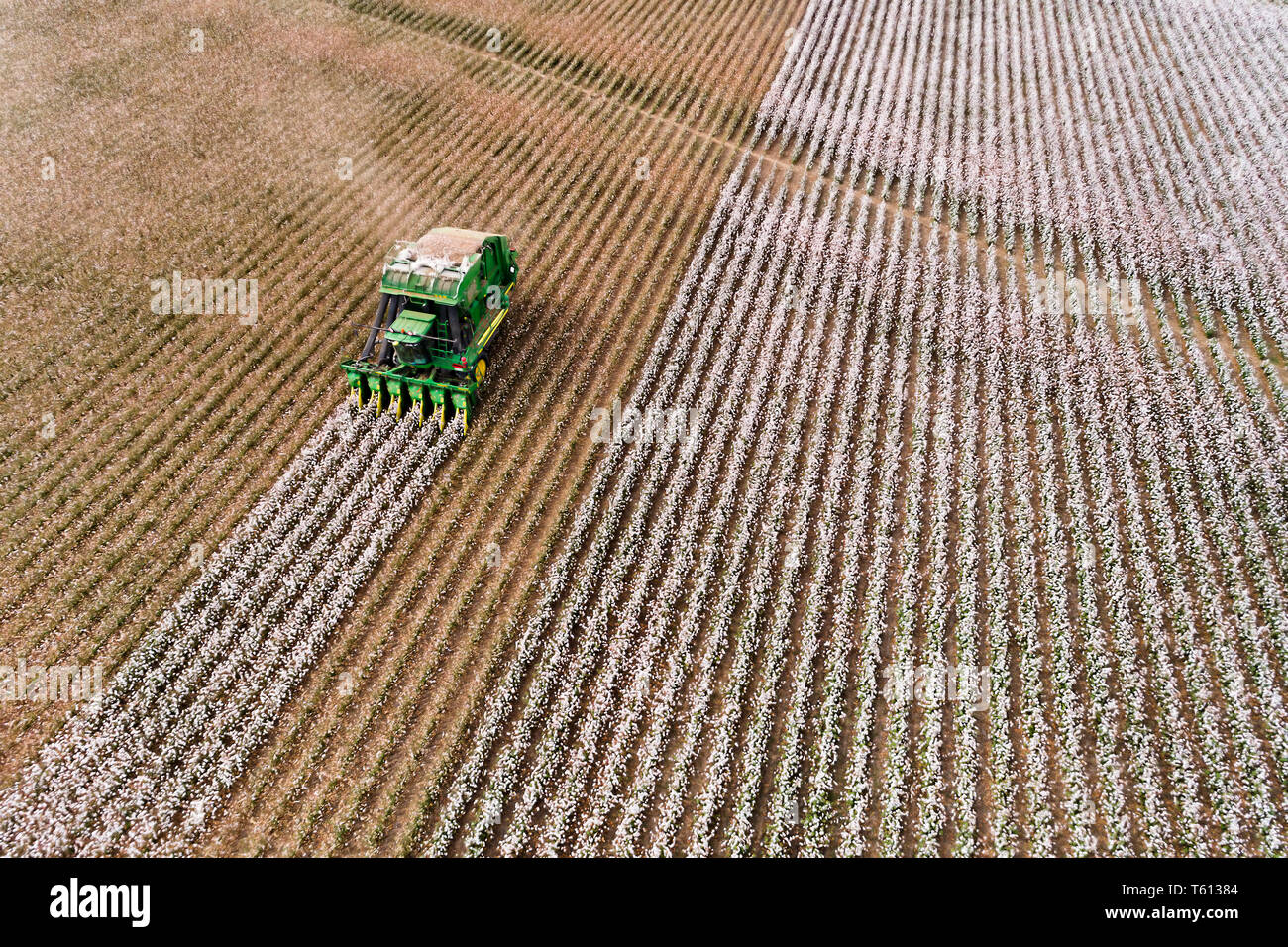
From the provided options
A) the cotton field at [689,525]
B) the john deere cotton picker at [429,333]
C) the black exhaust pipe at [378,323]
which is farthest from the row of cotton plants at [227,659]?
the black exhaust pipe at [378,323]

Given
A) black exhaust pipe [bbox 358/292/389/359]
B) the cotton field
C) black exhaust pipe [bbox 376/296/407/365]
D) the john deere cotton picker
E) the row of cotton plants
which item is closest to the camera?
the row of cotton plants

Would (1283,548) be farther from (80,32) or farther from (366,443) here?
(80,32)

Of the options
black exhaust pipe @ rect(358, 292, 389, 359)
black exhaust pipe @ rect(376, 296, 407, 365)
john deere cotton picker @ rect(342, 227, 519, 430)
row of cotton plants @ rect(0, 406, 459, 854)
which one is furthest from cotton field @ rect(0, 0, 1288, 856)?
black exhaust pipe @ rect(358, 292, 389, 359)

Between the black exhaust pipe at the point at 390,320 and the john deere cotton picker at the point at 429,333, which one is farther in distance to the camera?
the black exhaust pipe at the point at 390,320

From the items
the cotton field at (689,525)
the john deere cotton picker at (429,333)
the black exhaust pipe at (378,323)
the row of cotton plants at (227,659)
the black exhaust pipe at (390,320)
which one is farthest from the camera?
the black exhaust pipe at (390,320)

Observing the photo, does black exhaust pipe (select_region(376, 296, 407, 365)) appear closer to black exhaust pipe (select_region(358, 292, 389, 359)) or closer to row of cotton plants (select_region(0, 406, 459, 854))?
black exhaust pipe (select_region(358, 292, 389, 359))

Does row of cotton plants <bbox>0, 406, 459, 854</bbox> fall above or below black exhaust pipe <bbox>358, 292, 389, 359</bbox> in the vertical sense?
below

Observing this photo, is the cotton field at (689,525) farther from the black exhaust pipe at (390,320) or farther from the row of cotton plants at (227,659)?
the black exhaust pipe at (390,320)

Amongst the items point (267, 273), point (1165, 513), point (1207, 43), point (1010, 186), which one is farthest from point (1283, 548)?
point (1207, 43)

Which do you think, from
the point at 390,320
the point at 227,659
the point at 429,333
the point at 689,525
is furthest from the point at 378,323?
the point at 689,525

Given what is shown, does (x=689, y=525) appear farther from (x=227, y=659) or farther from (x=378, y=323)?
(x=227, y=659)
